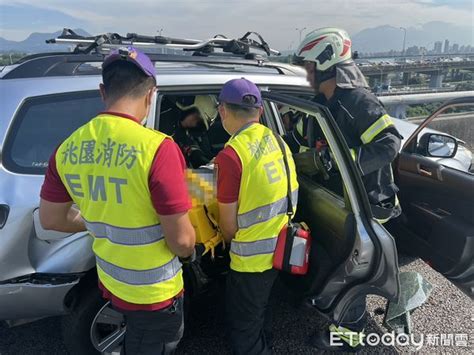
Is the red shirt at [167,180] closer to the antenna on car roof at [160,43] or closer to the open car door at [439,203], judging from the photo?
the antenna on car roof at [160,43]

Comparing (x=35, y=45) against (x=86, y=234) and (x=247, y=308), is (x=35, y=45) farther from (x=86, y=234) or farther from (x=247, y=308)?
(x=247, y=308)

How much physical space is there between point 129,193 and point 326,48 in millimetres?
1812

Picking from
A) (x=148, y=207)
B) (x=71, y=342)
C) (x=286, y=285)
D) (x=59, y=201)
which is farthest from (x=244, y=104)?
(x=71, y=342)

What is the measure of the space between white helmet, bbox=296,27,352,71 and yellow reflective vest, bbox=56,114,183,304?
5.14 ft

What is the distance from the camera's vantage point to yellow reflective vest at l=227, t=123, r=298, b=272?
79.7 inches

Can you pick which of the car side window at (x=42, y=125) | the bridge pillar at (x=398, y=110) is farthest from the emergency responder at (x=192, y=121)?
the bridge pillar at (x=398, y=110)

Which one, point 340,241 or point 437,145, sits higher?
point 437,145

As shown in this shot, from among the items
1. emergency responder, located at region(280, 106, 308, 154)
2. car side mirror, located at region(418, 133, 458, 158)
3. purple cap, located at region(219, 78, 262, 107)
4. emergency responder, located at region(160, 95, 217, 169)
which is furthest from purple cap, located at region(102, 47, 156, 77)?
car side mirror, located at region(418, 133, 458, 158)

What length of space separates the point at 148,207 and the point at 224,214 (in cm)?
61

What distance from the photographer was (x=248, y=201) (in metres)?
2.07

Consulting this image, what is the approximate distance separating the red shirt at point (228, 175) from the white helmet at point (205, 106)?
1.69m

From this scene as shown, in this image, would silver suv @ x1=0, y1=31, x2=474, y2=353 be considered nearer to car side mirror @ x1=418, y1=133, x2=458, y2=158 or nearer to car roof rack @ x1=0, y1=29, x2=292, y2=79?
car roof rack @ x1=0, y1=29, x2=292, y2=79

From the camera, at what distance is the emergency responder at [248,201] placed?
2.02 meters

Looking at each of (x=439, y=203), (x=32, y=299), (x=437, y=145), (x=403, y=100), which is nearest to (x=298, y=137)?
(x=439, y=203)
